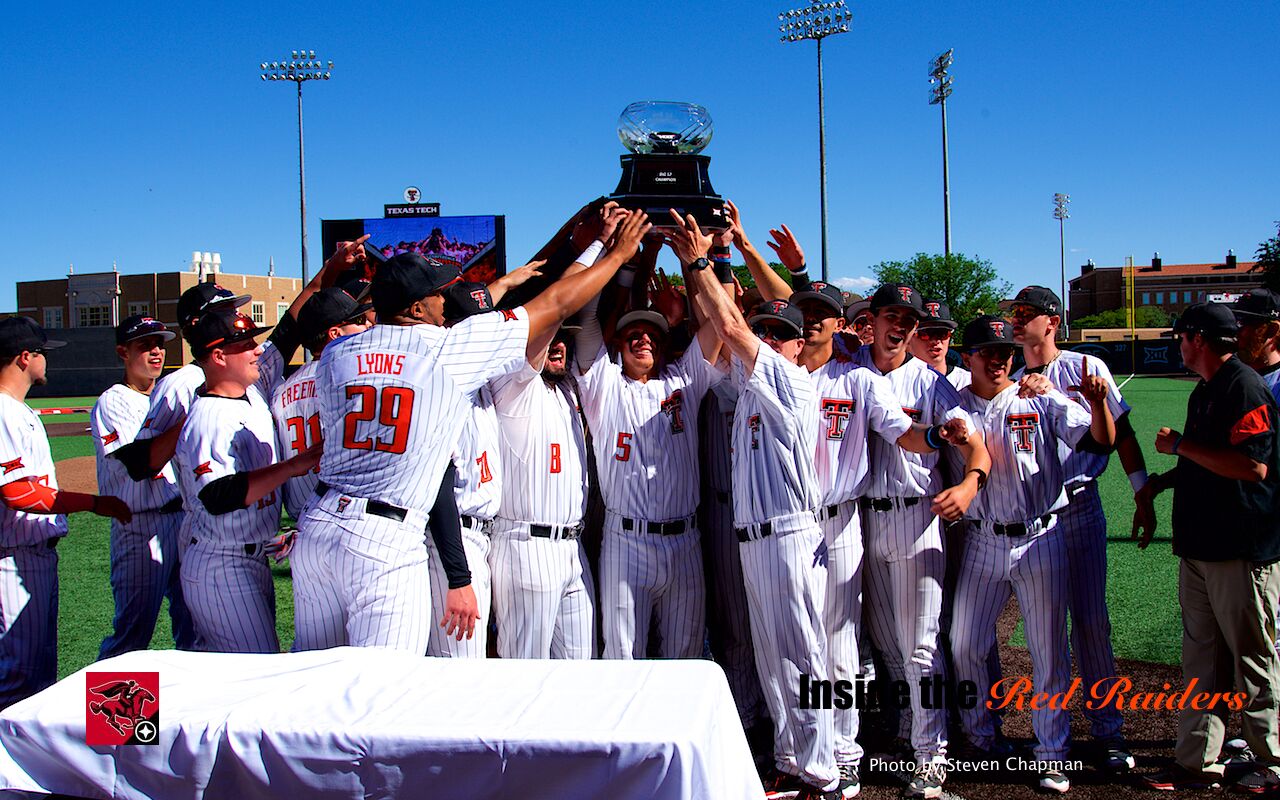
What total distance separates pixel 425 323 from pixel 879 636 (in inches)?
96.4

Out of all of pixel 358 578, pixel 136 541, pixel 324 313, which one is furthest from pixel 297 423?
pixel 136 541

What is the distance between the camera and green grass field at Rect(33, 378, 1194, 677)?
17.2 feet

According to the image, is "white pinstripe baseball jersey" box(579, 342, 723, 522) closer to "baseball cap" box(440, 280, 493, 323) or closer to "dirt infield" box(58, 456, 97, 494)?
"baseball cap" box(440, 280, 493, 323)

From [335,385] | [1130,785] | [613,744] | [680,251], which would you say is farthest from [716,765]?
[1130,785]

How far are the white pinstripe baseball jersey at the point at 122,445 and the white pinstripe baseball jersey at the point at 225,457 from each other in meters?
1.16

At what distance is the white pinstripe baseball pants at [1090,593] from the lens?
3.92m

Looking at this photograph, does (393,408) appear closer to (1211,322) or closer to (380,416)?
(380,416)

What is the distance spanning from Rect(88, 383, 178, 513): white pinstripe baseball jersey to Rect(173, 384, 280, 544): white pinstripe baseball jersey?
116cm

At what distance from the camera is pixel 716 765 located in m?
1.98

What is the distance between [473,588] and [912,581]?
1873mm

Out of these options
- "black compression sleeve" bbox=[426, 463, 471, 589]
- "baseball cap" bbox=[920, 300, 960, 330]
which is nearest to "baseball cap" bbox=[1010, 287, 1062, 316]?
"baseball cap" bbox=[920, 300, 960, 330]

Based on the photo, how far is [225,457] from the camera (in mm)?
3246

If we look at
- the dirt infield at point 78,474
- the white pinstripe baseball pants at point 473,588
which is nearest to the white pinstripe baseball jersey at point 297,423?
the white pinstripe baseball pants at point 473,588

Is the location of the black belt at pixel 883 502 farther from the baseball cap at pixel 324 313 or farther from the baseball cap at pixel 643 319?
the baseball cap at pixel 324 313
